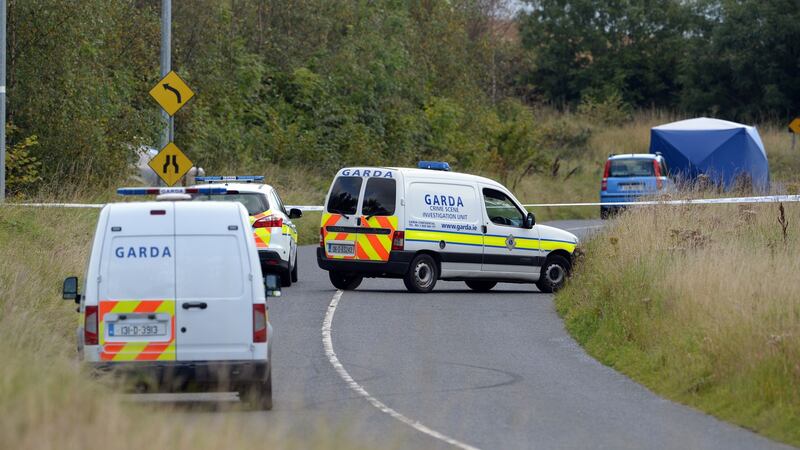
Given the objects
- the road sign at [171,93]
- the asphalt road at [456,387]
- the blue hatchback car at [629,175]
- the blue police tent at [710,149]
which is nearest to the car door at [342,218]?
the asphalt road at [456,387]

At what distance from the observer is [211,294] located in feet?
37.5

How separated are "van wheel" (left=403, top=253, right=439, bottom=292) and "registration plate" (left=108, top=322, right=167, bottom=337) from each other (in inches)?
450

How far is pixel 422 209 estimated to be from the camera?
2270cm

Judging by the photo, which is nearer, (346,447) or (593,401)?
(346,447)

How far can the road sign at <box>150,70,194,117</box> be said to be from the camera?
87.9 feet

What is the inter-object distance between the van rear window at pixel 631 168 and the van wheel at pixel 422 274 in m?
18.0

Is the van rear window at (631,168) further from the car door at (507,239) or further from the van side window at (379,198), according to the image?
the van side window at (379,198)

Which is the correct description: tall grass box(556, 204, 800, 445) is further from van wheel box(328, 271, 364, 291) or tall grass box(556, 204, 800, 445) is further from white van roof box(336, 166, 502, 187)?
van wheel box(328, 271, 364, 291)

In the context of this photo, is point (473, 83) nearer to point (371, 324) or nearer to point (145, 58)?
point (145, 58)

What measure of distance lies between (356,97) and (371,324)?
104 feet

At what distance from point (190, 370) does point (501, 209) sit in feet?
41.9

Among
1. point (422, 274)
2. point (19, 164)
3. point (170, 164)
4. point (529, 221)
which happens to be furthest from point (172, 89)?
point (529, 221)

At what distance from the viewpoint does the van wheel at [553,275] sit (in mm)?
23953

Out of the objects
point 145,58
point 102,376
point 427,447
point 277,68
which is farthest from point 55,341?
point 277,68
